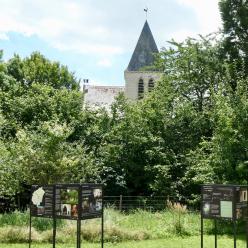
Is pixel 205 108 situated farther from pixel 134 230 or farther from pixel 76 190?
pixel 76 190

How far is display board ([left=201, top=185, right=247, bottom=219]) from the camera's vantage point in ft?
33.9

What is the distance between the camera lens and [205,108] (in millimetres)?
27609

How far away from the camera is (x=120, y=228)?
1520 centimetres

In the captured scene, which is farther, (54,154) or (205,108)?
(205,108)

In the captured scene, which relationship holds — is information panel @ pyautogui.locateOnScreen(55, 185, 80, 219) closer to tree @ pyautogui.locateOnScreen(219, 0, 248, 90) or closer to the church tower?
tree @ pyautogui.locateOnScreen(219, 0, 248, 90)

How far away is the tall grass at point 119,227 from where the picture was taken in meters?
14.3

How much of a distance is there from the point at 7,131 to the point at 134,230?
12351 mm

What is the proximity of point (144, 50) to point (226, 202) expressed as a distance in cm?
4857

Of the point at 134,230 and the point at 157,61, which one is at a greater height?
the point at 157,61

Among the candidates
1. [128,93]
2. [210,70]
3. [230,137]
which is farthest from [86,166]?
[128,93]

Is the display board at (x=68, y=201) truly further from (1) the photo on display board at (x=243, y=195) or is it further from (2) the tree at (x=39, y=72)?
(2) the tree at (x=39, y=72)

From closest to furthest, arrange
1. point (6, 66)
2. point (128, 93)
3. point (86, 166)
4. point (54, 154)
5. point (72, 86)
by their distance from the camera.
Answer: point (54, 154)
point (86, 166)
point (6, 66)
point (72, 86)
point (128, 93)

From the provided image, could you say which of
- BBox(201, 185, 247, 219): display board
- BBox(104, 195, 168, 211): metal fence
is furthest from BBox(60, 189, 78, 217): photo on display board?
BBox(104, 195, 168, 211): metal fence

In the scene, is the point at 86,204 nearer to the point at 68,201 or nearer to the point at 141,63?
the point at 68,201
